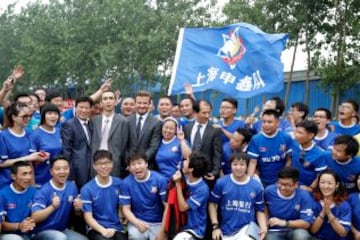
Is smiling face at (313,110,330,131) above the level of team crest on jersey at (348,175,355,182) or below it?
above

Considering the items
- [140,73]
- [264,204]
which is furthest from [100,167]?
[140,73]

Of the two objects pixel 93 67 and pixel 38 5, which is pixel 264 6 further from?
pixel 38 5

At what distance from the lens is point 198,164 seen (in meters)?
6.00

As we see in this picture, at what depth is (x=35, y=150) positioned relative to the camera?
6258 mm

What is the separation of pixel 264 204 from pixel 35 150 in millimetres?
2786

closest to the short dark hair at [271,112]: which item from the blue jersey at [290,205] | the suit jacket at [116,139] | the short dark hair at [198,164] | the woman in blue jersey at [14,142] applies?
the blue jersey at [290,205]

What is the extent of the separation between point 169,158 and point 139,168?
21.0 inches

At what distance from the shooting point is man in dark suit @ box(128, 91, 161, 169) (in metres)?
6.63

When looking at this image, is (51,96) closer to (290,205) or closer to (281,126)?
(281,126)

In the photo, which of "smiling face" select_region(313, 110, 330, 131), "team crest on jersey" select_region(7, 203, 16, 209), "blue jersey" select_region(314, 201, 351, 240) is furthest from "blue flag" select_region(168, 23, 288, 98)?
"team crest on jersey" select_region(7, 203, 16, 209)

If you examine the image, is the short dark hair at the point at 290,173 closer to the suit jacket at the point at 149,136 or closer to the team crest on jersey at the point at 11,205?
the suit jacket at the point at 149,136

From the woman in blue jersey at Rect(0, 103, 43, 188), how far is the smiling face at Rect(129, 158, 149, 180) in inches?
42.5

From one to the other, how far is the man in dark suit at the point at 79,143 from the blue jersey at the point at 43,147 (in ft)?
0.41

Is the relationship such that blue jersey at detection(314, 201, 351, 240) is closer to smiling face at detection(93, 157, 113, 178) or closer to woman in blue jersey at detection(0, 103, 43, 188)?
smiling face at detection(93, 157, 113, 178)
